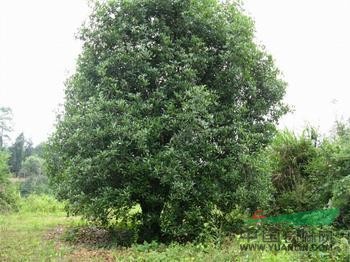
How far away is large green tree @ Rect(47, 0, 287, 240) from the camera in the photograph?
29.8ft

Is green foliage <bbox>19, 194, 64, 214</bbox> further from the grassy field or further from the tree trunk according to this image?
the tree trunk

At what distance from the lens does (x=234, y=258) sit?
694cm

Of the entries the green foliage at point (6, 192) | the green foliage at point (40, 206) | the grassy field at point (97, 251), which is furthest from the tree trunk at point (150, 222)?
the green foliage at point (40, 206)

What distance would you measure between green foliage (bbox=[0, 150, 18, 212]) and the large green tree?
1032 cm

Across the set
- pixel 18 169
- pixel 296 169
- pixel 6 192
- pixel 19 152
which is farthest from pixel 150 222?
pixel 19 152

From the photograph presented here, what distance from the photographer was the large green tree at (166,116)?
909 centimetres

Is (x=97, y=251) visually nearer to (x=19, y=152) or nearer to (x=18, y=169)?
(x=18, y=169)

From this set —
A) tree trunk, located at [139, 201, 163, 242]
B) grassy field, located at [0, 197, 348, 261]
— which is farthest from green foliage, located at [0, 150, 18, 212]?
tree trunk, located at [139, 201, 163, 242]

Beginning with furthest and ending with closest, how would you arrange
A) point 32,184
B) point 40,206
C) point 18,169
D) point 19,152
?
point 19,152
point 18,169
point 32,184
point 40,206

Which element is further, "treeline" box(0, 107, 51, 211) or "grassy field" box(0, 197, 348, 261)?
"treeline" box(0, 107, 51, 211)

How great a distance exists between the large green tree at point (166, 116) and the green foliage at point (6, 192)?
33.9 feet

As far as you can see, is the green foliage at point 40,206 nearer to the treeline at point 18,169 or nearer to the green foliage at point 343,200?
the treeline at point 18,169

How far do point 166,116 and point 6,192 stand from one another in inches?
563

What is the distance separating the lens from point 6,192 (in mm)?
20672
